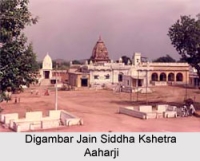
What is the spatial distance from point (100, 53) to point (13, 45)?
43243 millimetres

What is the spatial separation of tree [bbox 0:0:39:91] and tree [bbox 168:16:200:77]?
45.4 ft

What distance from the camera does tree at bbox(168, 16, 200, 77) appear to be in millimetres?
21453

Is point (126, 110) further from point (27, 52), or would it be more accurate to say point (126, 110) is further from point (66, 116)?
point (27, 52)

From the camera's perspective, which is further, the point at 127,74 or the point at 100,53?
the point at 100,53

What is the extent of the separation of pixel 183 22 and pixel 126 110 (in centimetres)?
799

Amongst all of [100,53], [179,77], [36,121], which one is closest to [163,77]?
[179,77]

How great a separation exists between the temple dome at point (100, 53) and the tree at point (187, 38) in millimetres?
30130

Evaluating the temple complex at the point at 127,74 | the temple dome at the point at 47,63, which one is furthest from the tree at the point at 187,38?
the temple dome at the point at 47,63

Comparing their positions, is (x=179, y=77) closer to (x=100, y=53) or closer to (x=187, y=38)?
(x=100, y=53)

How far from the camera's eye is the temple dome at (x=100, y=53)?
173ft

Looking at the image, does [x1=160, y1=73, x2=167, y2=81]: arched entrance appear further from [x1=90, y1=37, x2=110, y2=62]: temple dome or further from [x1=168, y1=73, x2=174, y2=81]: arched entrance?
[x1=90, y1=37, x2=110, y2=62]: temple dome

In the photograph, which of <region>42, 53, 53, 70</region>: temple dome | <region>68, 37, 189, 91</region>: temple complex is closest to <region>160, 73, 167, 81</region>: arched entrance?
<region>68, 37, 189, 91</region>: temple complex

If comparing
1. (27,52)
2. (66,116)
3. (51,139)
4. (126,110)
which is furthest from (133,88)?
(51,139)

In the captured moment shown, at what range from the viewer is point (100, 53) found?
53156mm
